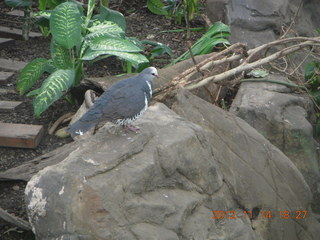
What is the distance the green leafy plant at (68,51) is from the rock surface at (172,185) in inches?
26.7

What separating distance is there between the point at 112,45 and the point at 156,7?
8.47ft

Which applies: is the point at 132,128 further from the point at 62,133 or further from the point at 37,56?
the point at 37,56

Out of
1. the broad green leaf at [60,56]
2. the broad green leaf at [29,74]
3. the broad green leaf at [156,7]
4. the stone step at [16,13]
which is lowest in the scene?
the stone step at [16,13]

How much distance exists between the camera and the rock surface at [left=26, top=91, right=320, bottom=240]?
108 inches

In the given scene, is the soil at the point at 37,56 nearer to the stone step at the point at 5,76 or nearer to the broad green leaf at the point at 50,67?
the stone step at the point at 5,76

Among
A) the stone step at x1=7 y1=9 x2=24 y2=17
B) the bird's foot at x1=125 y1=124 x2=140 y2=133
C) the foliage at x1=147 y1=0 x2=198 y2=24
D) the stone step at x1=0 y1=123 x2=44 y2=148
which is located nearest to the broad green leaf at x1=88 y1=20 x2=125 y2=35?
the stone step at x1=0 y1=123 x2=44 y2=148

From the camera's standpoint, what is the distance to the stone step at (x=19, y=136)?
4070 millimetres

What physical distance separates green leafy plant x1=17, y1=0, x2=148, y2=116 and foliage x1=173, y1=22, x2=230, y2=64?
3.39ft

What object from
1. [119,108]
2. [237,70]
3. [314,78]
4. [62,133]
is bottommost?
[62,133]

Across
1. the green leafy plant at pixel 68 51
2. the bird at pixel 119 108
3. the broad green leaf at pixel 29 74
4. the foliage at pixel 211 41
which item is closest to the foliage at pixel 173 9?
the foliage at pixel 211 41

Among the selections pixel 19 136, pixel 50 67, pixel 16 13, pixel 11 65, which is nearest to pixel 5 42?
pixel 11 65

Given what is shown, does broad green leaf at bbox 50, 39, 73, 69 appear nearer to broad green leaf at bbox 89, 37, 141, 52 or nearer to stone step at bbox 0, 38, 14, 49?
broad green leaf at bbox 89, 37, 141, 52

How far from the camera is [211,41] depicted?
5.40 m

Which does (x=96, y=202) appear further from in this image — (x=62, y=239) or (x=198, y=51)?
(x=198, y=51)
